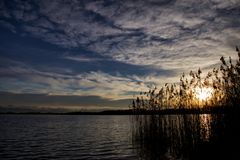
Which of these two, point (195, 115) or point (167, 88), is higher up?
point (167, 88)

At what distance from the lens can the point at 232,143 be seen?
31.7 feet

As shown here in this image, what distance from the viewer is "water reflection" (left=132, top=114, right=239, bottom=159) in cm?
974

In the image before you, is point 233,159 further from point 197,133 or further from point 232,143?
point 197,133

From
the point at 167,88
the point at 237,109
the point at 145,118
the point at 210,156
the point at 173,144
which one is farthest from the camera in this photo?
the point at 145,118

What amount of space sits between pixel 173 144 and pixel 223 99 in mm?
4826

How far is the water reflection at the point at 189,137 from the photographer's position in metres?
9.74

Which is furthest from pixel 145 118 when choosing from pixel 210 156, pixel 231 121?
pixel 231 121

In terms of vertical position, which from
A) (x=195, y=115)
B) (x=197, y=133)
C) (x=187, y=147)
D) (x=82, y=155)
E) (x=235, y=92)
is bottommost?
(x=82, y=155)

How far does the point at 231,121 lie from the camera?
30.1ft

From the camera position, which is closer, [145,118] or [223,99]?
[223,99]

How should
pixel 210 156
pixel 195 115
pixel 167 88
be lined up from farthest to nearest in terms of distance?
pixel 167 88 < pixel 195 115 < pixel 210 156

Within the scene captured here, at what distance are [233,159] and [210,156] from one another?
138 centimetres

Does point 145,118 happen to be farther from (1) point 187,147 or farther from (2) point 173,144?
(1) point 187,147

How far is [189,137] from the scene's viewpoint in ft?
38.4
